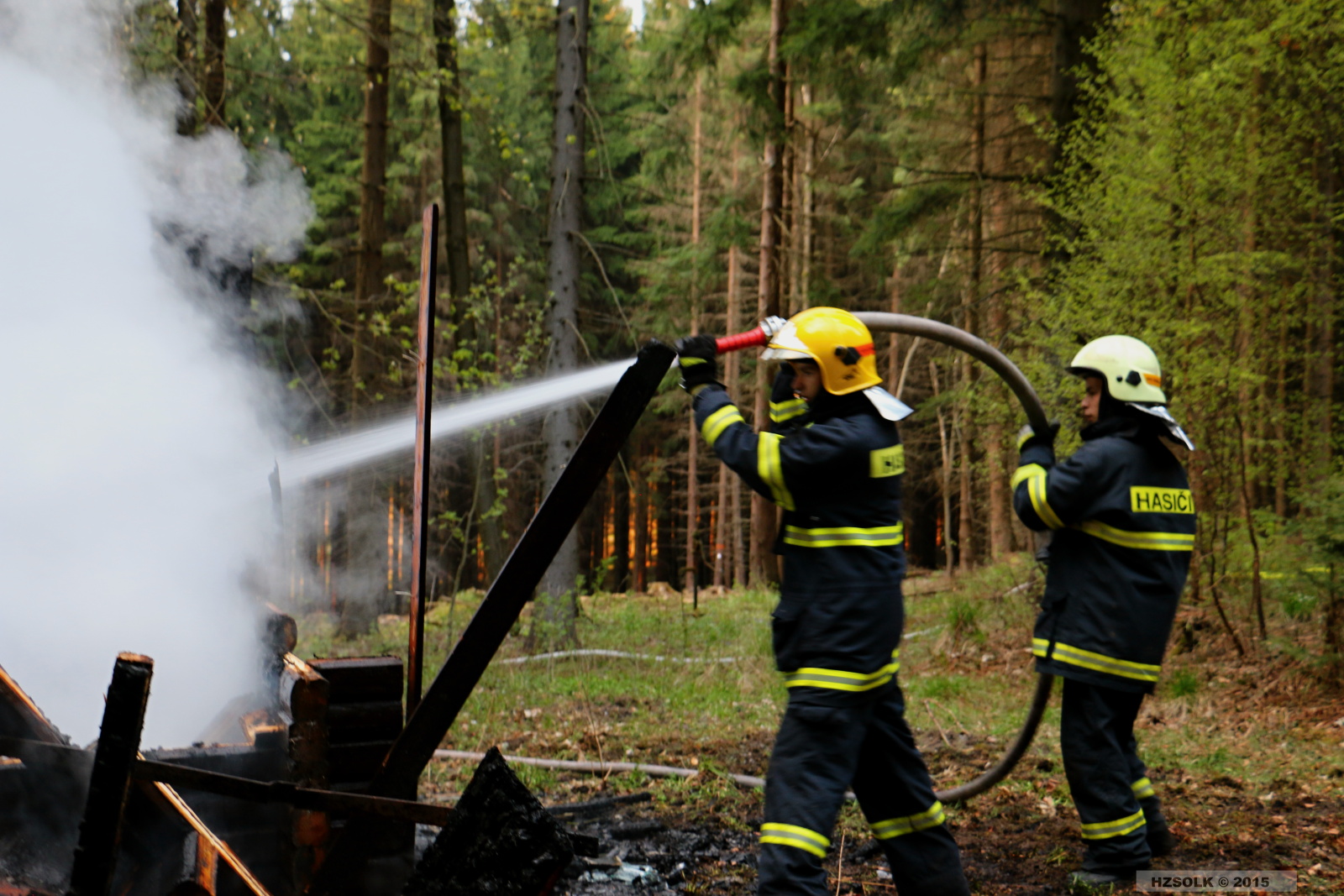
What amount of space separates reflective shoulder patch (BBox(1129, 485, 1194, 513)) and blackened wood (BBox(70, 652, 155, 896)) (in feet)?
11.4

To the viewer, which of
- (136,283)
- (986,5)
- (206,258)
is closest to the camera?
(136,283)

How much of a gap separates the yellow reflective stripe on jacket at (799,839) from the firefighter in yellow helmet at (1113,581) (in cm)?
145

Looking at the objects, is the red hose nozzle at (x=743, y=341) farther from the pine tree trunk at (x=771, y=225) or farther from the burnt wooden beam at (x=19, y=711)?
the pine tree trunk at (x=771, y=225)

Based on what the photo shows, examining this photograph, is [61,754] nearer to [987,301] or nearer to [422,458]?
[422,458]

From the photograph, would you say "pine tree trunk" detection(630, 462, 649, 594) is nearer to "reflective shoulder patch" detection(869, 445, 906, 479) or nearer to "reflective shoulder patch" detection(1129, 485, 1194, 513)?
"reflective shoulder patch" detection(1129, 485, 1194, 513)

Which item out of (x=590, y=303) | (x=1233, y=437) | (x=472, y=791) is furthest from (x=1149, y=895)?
(x=590, y=303)

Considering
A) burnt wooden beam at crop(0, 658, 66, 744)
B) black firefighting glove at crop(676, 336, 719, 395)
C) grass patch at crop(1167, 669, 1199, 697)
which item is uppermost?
black firefighting glove at crop(676, 336, 719, 395)

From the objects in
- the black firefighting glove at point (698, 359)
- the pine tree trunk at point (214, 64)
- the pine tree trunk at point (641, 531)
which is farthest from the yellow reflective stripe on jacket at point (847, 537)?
the pine tree trunk at point (641, 531)

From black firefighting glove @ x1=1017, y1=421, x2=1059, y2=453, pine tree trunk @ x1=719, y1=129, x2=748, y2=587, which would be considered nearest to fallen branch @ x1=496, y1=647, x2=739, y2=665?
black firefighting glove @ x1=1017, y1=421, x2=1059, y2=453

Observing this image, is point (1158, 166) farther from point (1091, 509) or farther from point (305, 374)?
point (305, 374)

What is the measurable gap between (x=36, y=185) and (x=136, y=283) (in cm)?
64

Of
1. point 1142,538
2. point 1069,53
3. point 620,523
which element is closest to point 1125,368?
point 1142,538

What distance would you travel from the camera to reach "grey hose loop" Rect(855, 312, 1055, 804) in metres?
3.84

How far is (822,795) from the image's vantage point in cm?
288
